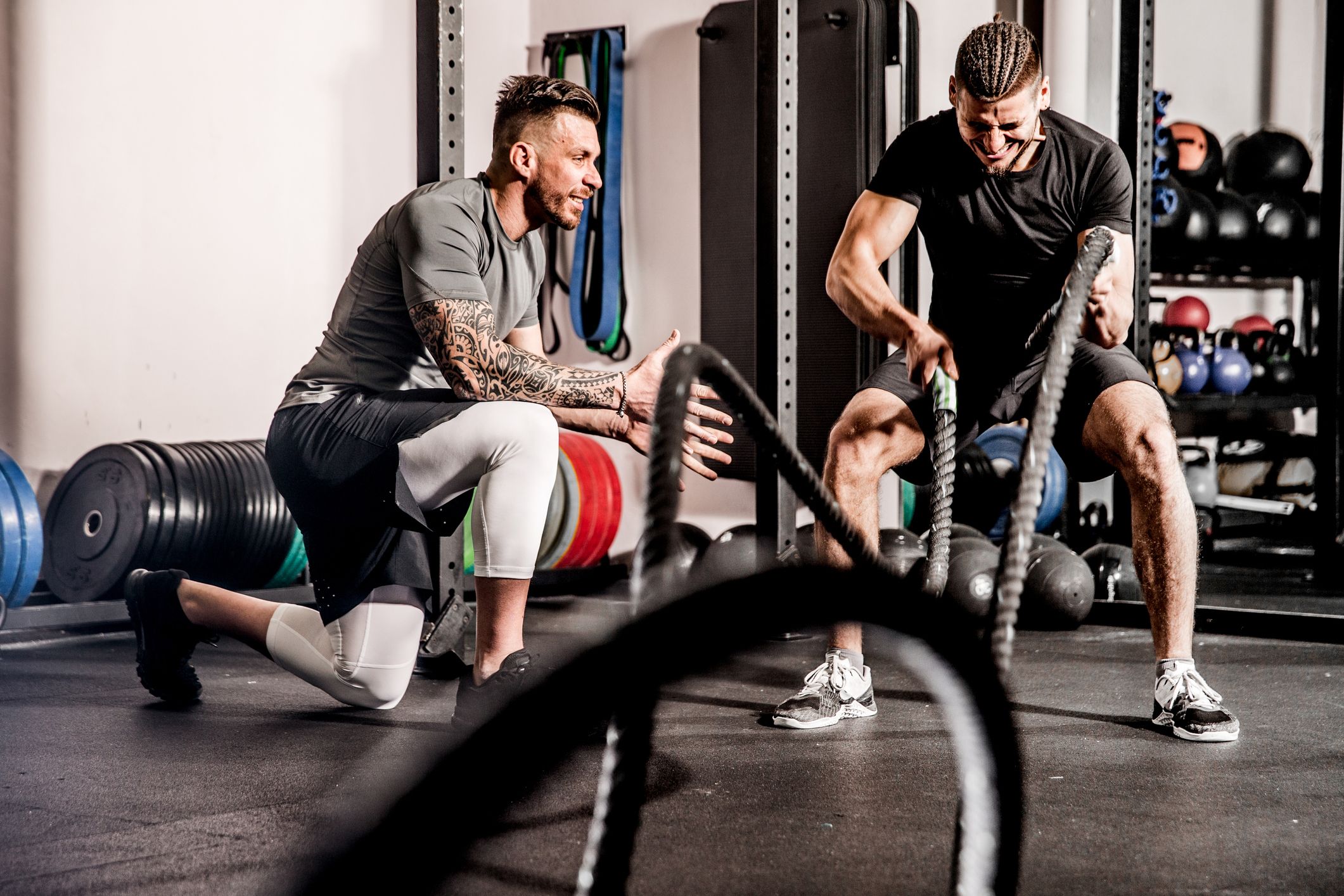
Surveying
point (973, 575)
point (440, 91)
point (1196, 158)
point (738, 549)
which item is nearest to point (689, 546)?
point (738, 549)

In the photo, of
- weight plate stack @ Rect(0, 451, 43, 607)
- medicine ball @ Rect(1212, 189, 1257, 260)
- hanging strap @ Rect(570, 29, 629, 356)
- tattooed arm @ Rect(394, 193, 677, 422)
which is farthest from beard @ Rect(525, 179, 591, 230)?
medicine ball @ Rect(1212, 189, 1257, 260)

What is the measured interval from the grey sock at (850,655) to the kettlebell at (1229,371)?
3.70m

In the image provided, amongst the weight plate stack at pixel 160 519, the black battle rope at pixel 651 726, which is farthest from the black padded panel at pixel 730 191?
the black battle rope at pixel 651 726

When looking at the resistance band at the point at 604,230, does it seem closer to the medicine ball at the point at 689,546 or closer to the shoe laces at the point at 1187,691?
the medicine ball at the point at 689,546

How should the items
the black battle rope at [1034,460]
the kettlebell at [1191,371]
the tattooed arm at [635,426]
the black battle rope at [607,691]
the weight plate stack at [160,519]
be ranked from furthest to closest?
the kettlebell at [1191,371] < the weight plate stack at [160,519] < the tattooed arm at [635,426] < the black battle rope at [1034,460] < the black battle rope at [607,691]

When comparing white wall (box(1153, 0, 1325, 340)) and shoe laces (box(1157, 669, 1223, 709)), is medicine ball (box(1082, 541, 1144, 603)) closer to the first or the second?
shoe laces (box(1157, 669, 1223, 709))

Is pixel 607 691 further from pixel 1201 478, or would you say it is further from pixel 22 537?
pixel 1201 478

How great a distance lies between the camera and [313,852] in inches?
65.7

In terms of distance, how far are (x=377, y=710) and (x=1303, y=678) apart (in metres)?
2.17

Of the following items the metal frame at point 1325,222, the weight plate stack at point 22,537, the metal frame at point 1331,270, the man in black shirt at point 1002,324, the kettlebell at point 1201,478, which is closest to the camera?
the man in black shirt at point 1002,324

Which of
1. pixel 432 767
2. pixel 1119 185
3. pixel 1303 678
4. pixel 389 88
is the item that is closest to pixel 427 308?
pixel 1119 185

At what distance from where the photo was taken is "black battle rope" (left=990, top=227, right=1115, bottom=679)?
4.90ft

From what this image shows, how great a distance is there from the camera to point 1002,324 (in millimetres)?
2607

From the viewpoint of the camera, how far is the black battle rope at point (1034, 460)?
4.90 ft
